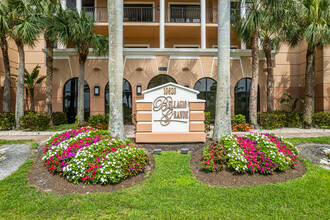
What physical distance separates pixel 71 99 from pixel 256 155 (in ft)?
39.4

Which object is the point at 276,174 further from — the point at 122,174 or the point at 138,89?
the point at 138,89

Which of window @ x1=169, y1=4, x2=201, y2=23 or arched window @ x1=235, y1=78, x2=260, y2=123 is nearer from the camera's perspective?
arched window @ x1=235, y1=78, x2=260, y2=123

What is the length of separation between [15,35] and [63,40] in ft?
9.55

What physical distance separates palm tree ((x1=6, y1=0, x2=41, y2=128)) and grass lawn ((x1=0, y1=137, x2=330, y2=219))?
25.1 feet

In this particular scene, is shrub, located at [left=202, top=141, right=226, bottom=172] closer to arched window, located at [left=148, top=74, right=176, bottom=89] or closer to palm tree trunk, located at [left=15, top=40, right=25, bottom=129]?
arched window, located at [left=148, top=74, right=176, bottom=89]

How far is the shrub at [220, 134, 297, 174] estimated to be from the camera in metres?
4.24

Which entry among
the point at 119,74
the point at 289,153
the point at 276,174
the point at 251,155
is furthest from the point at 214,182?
the point at 119,74

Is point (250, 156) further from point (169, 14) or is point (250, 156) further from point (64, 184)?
point (169, 14)

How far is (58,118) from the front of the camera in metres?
11.6

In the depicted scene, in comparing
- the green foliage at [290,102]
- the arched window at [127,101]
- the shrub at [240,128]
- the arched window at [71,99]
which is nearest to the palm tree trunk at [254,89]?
the shrub at [240,128]

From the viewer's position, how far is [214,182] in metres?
4.01

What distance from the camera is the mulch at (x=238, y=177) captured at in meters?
3.97

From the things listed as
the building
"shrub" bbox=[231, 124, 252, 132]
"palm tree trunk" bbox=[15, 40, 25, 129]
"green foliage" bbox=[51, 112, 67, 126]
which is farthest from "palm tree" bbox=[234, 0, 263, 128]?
"palm tree trunk" bbox=[15, 40, 25, 129]

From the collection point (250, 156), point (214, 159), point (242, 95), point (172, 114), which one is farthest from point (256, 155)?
point (242, 95)
